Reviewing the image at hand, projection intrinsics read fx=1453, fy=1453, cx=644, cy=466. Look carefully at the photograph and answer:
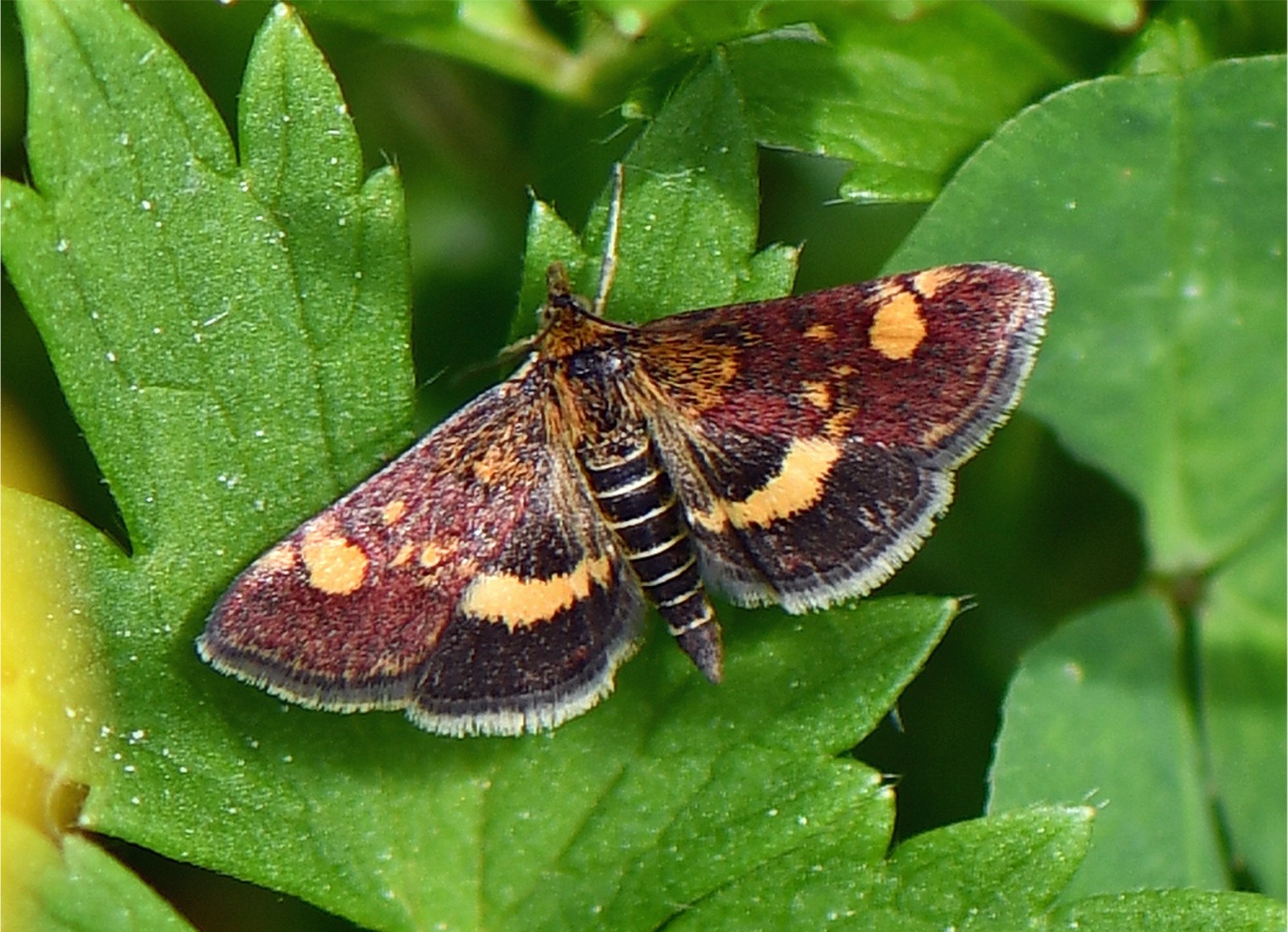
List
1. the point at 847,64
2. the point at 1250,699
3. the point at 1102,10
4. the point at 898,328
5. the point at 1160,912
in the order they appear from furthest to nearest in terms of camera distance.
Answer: the point at 1250,699
the point at 847,64
the point at 1102,10
the point at 898,328
the point at 1160,912

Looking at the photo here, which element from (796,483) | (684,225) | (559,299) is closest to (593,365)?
(559,299)

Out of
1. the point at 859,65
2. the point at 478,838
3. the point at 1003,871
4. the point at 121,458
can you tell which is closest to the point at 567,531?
the point at 478,838

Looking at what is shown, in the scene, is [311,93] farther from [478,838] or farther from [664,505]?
[478,838]

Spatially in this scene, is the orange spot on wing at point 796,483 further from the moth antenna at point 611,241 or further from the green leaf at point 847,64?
the green leaf at point 847,64

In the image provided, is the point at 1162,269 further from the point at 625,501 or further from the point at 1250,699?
the point at 625,501

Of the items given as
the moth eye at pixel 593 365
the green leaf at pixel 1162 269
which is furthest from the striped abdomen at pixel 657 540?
the green leaf at pixel 1162 269

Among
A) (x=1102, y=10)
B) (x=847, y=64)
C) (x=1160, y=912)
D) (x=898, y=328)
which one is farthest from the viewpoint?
(x=847, y=64)

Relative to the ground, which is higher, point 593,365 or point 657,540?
point 593,365

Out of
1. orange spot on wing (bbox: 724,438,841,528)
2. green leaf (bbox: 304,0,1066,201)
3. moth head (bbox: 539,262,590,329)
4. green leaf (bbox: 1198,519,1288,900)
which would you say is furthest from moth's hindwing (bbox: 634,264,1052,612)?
green leaf (bbox: 1198,519,1288,900)
